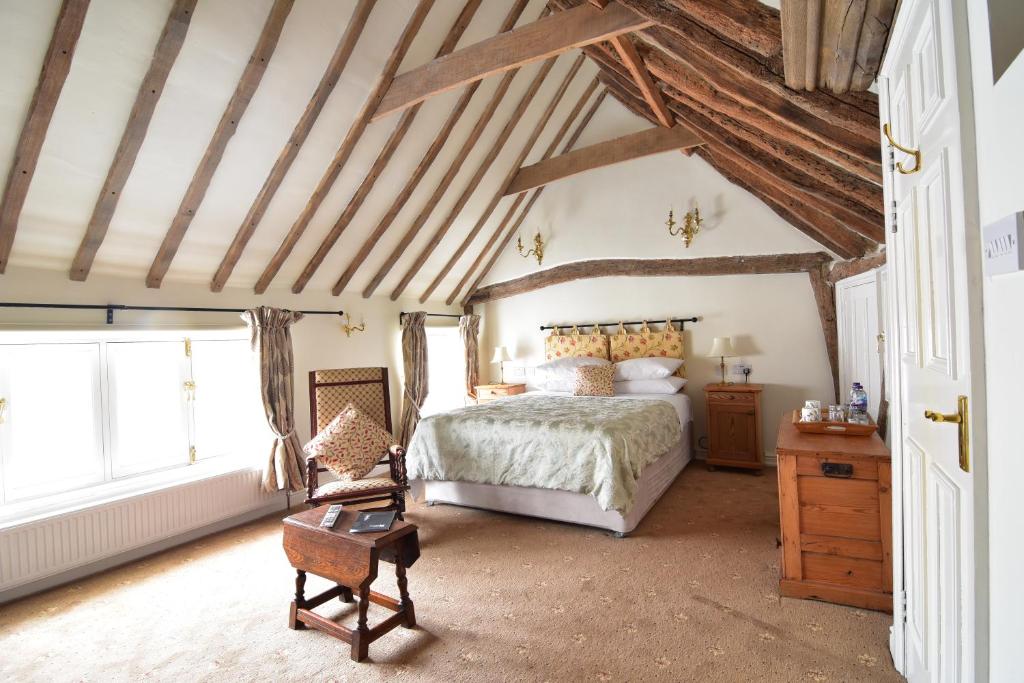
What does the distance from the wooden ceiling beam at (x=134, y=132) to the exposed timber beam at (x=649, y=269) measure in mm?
4483

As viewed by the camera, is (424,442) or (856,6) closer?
(856,6)

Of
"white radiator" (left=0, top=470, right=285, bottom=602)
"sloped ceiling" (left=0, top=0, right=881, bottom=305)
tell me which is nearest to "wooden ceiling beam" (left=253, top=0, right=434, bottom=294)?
"sloped ceiling" (left=0, top=0, right=881, bottom=305)

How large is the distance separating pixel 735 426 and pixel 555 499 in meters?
2.38

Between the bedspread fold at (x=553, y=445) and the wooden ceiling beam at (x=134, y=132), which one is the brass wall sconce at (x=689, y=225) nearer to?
the bedspread fold at (x=553, y=445)

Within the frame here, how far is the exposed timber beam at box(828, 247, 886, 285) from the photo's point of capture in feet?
11.8

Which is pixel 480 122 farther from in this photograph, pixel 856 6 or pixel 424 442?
pixel 856 6

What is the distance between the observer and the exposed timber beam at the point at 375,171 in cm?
389

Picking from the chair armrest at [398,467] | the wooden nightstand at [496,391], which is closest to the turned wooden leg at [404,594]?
the chair armrest at [398,467]

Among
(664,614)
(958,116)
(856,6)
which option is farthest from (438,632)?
(856,6)

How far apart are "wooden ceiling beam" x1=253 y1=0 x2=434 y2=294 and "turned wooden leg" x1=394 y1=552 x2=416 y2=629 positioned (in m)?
2.90

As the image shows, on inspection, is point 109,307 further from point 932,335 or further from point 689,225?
point 689,225

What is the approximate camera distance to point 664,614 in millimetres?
2666

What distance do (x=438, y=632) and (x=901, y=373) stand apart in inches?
92.3

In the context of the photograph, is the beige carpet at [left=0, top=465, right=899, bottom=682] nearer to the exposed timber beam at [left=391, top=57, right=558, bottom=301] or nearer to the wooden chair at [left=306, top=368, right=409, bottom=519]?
the wooden chair at [left=306, top=368, right=409, bottom=519]
